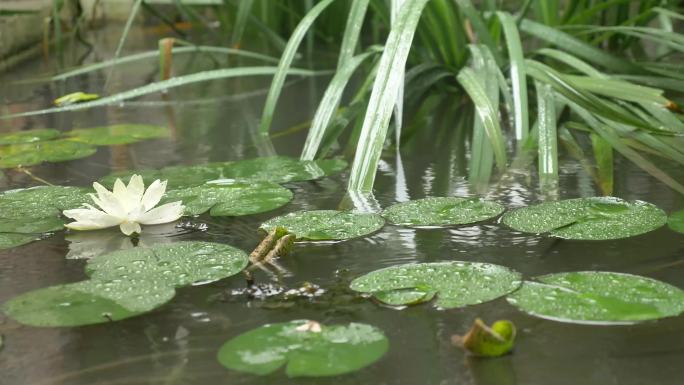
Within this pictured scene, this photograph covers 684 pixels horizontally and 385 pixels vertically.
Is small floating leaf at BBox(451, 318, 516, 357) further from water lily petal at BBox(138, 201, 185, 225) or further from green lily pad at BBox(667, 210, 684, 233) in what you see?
water lily petal at BBox(138, 201, 185, 225)

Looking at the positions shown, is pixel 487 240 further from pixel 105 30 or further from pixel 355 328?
pixel 105 30

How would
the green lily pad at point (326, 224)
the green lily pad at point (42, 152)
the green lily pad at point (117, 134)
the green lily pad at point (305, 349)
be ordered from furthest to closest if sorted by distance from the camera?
the green lily pad at point (117, 134), the green lily pad at point (42, 152), the green lily pad at point (326, 224), the green lily pad at point (305, 349)

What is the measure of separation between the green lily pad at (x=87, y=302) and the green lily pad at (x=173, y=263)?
→ 1.0 inches

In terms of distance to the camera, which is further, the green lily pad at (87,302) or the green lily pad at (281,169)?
the green lily pad at (281,169)

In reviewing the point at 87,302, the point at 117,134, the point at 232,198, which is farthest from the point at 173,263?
the point at 117,134

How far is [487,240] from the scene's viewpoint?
3.82ft

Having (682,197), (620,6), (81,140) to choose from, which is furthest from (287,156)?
(620,6)

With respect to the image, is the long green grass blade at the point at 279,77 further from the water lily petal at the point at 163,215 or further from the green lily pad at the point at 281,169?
the water lily petal at the point at 163,215

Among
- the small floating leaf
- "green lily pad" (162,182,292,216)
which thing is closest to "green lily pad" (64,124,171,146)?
"green lily pad" (162,182,292,216)

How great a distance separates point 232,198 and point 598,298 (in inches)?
24.9

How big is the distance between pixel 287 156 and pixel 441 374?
904 millimetres

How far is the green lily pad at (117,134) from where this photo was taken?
6.12 feet

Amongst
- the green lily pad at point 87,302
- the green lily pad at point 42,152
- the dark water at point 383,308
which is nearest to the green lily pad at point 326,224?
the dark water at point 383,308

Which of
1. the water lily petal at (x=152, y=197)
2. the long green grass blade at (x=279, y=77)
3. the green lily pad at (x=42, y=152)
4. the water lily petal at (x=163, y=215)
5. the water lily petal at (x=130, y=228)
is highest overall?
the long green grass blade at (x=279, y=77)
